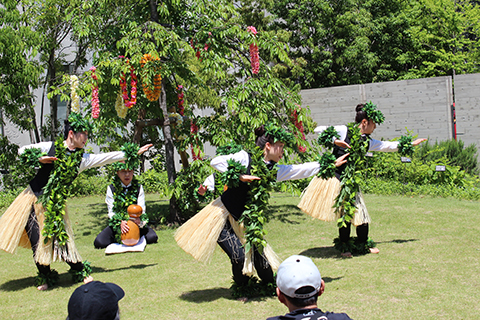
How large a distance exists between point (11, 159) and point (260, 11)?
1000cm

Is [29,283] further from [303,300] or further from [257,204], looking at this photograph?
[303,300]

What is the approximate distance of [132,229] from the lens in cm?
694

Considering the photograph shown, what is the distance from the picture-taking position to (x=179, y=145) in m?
8.45

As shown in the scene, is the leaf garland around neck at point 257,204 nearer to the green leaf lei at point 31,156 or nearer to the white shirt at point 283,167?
the white shirt at point 283,167

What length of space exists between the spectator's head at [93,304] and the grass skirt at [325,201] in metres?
4.29

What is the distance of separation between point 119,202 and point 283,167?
10.7ft

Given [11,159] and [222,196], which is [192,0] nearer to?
[222,196]

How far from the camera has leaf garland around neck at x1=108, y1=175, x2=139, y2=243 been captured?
6895mm

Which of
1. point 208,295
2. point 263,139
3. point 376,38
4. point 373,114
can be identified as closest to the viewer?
point 263,139

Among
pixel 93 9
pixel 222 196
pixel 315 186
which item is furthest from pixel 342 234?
pixel 93 9

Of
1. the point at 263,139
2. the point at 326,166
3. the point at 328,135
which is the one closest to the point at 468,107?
the point at 328,135

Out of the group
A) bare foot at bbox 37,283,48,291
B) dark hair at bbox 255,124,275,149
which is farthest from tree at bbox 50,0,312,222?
bare foot at bbox 37,283,48,291

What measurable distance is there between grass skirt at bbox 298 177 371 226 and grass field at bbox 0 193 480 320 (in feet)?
1.79

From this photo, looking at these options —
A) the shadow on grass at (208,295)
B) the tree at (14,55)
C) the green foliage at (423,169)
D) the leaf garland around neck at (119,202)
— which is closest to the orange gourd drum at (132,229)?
the leaf garland around neck at (119,202)
